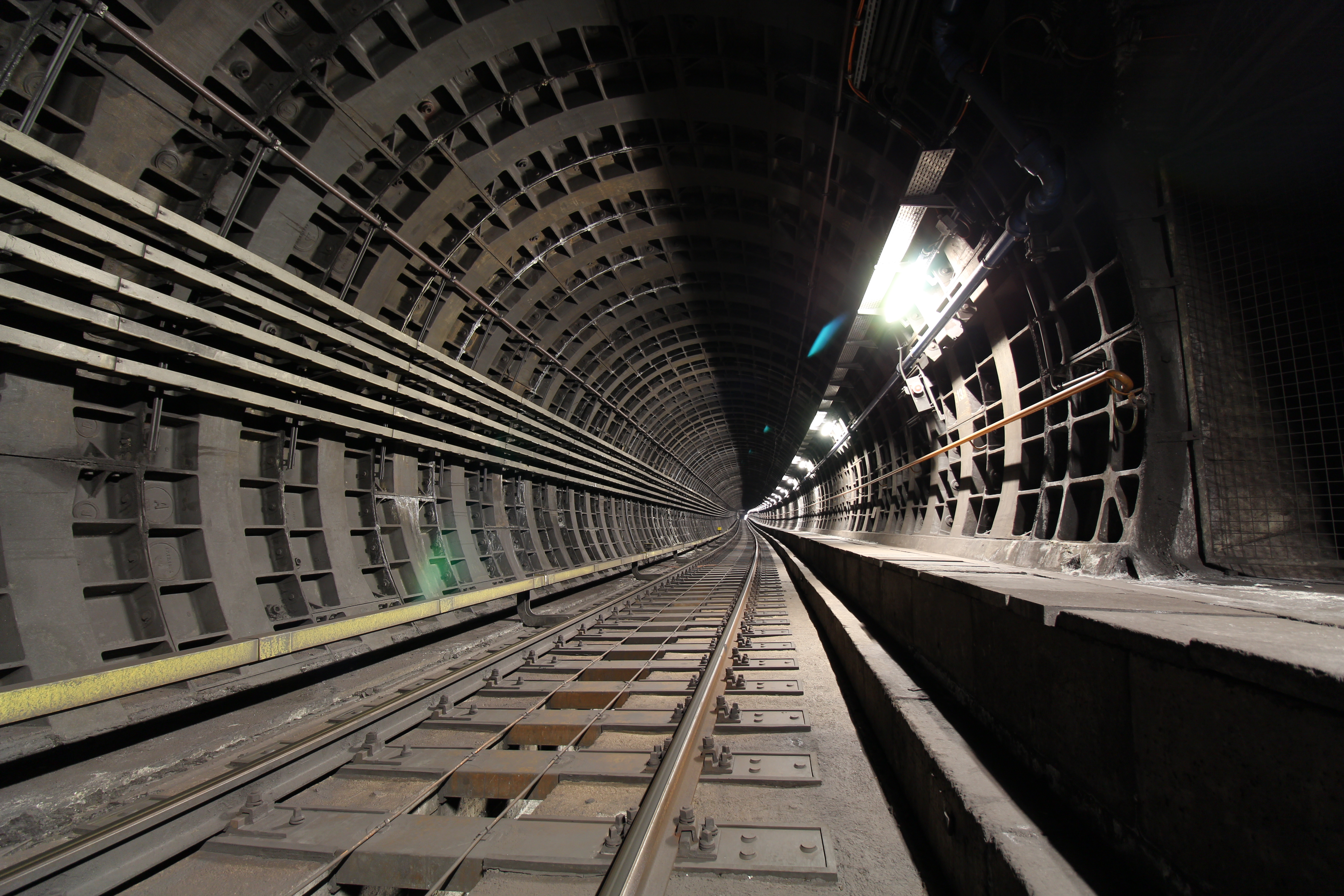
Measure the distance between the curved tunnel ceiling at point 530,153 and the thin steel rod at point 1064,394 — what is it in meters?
3.05

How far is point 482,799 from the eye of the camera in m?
3.69

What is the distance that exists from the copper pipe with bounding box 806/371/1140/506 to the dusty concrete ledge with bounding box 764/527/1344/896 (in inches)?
101

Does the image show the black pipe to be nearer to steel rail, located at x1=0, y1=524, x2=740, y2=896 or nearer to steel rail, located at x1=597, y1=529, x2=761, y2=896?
steel rail, located at x1=597, y1=529, x2=761, y2=896

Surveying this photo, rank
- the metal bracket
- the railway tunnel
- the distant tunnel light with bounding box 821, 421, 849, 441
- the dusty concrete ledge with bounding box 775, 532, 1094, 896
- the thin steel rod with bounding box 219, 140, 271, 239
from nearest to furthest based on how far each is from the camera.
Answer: the dusty concrete ledge with bounding box 775, 532, 1094, 896, the railway tunnel, the thin steel rod with bounding box 219, 140, 271, 239, the metal bracket, the distant tunnel light with bounding box 821, 421, 849, 441

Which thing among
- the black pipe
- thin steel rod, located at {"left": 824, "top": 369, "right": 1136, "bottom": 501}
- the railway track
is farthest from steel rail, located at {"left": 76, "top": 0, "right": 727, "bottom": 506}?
thin steel rod, located at {"left": 824, "top": 369, "right": 1136, "bottom": 501}

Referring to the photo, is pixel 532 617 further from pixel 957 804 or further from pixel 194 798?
pixel 957 804

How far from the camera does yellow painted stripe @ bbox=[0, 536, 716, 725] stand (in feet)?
11.4

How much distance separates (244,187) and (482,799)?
19.8 feet

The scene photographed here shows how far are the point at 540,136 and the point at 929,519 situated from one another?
10257mm

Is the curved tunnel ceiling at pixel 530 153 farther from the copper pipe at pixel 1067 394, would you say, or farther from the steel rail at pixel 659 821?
the steel rail at pixel 659 821

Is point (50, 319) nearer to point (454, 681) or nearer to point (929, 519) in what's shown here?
point (454, 681)

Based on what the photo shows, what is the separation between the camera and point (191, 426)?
5.70 metres

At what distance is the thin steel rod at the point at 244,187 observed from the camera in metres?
5.52

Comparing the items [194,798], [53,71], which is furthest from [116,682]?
[53,71]
